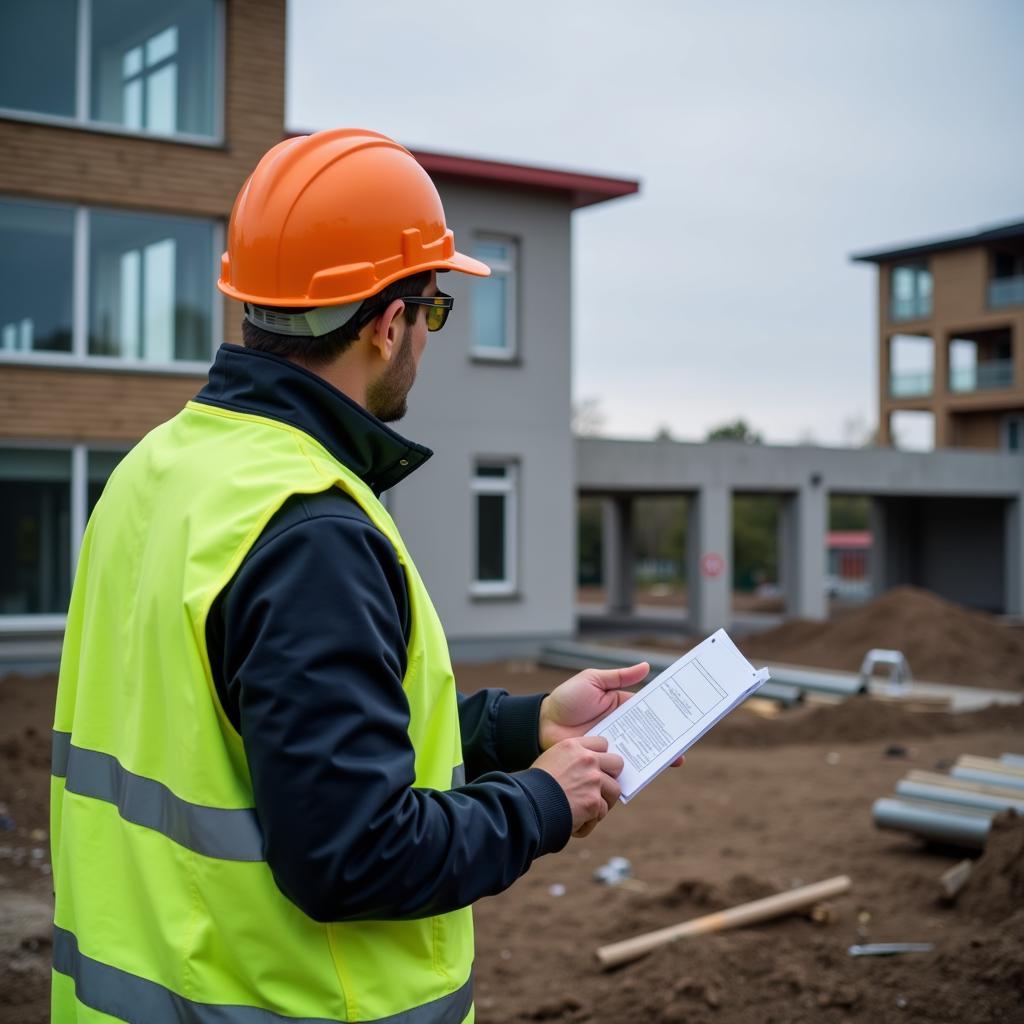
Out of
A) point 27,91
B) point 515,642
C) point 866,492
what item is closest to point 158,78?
point 27,91

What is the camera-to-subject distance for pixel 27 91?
15008 mm

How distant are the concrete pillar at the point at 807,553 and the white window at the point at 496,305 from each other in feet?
31.6

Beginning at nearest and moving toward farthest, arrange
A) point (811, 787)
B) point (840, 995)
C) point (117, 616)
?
point (117, 616) → point (840, 995) → point (811, 787)

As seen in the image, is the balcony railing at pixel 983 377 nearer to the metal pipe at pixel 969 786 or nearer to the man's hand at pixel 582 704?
the metal pipe at pixel 969 786

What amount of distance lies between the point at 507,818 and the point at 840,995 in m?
3.52

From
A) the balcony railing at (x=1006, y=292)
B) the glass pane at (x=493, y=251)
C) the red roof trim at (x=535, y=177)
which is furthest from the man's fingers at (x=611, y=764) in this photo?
the balcony railing at (x=1006, y=292)

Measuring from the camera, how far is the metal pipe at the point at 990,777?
7383 millimetres

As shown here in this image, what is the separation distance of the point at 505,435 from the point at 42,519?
25.7ft

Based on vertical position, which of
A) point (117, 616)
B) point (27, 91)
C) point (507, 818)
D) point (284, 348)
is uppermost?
point (27, 91)

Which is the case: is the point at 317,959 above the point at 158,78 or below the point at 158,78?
below

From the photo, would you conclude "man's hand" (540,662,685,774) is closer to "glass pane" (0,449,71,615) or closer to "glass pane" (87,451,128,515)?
"glass pane" (87,451,128,515)

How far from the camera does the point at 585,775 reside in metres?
1.89

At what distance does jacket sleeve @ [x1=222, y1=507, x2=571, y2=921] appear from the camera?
1517 mm

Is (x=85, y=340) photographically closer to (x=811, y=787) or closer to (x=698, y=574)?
(x=811, y=787)
